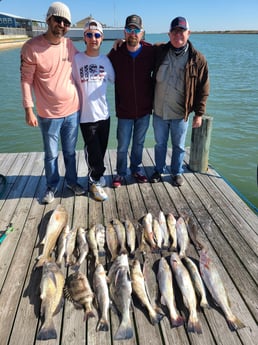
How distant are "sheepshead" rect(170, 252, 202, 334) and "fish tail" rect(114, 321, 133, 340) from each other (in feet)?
1.44

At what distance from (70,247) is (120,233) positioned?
525mm

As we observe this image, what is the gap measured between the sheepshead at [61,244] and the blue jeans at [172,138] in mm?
1711

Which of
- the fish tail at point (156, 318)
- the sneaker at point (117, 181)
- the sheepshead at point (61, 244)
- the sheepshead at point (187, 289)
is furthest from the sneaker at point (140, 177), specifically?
the fish tail at point (156, 318)

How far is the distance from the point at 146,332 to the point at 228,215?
185 centimetres

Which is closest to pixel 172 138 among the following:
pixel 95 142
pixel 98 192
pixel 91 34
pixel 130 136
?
pixel 130 136

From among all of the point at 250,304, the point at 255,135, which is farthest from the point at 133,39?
the point at 255,135

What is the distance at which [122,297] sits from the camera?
7.59ft

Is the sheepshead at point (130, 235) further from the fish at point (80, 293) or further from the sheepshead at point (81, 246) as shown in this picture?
the fish at point (80, 293)

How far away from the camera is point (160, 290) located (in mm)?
2438

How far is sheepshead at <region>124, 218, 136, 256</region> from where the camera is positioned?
2890 millimetres

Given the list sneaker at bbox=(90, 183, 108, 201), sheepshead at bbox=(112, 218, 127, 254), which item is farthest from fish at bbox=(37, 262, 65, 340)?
sneaker at bbox=(90, 183, 108, 201)

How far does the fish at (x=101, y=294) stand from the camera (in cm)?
216

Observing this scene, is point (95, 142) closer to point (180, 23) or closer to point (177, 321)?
point (180, 23)

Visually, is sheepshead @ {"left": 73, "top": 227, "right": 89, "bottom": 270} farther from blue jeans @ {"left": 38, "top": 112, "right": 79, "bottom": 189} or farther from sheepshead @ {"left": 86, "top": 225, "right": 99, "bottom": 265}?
blue jeans @ {"left": 38, "top": 112, "right": 79, "bottom": 189}
